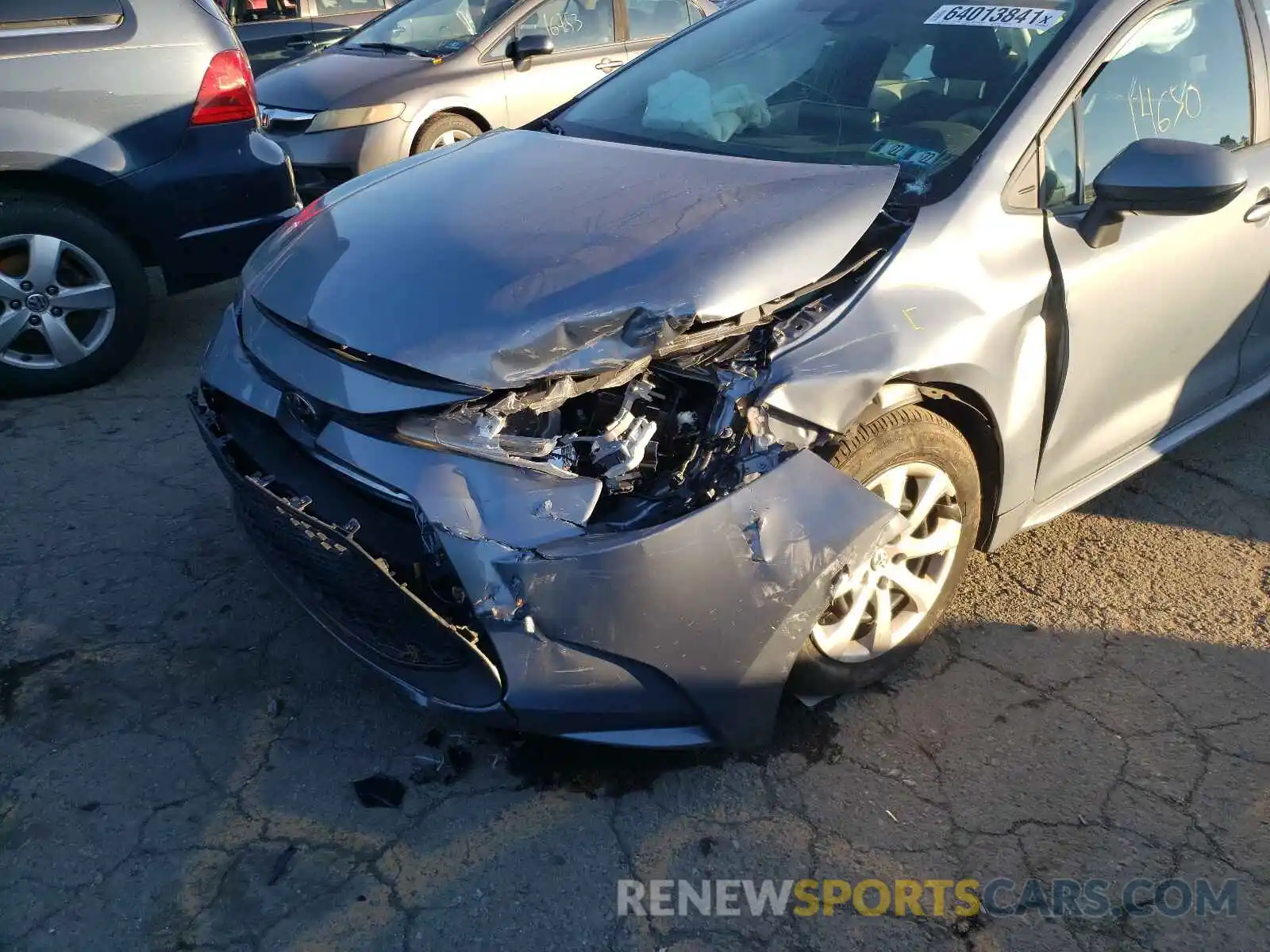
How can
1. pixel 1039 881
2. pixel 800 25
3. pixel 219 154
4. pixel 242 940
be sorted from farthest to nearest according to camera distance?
1. pixel 219 154
2. pixel 800 25
3. pixel 1039 881
4. pixel 242 940

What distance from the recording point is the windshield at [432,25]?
6691mm

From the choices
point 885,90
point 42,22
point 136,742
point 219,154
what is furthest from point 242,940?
point 42,22

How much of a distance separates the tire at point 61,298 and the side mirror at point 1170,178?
374cm

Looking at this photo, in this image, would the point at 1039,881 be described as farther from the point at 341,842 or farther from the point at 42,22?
the point at 42,22

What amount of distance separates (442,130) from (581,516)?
503 centimetres

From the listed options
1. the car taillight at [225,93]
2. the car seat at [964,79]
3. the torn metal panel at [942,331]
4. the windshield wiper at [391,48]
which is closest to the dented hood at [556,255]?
the torn metal panel at [942,331]

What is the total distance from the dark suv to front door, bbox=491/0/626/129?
92.7 inches

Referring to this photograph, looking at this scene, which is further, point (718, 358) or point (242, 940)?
point (718, 358)

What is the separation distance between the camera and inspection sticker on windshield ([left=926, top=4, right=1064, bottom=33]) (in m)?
2.86

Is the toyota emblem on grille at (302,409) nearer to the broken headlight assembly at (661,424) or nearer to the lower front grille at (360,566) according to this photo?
the lower front grille at (360,566)

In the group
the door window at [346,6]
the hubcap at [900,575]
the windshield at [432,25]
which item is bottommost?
the hubcap at [900,575]

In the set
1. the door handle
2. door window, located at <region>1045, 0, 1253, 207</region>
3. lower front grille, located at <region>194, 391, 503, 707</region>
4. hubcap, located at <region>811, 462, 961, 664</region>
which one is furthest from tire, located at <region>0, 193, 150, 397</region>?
the door handle

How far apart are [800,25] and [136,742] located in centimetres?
288

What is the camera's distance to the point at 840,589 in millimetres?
2355
